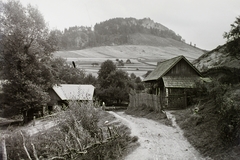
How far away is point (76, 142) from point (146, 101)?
16.7 meters

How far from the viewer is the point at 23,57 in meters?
29.2

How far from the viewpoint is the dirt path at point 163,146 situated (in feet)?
38.5

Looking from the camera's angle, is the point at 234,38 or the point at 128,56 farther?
the point at 128,56

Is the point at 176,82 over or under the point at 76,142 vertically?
over

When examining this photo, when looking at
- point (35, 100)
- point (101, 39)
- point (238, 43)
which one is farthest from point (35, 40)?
point (101, 39)

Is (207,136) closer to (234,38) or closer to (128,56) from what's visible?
(234,38)

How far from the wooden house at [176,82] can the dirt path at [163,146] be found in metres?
9.56

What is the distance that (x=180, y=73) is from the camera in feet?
98.9

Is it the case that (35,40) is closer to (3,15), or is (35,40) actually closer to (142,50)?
(3,15)

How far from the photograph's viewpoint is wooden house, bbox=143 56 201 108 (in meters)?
26.9

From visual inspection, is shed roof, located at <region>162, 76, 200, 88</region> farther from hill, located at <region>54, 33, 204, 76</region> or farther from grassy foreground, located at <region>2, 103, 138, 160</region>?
hill, located at <region>54, 33, 204, 76</region>

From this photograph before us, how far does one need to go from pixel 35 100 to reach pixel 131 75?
3497 centimetres

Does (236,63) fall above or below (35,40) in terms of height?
below

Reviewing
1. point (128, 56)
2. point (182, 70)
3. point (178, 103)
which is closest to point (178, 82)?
point (182, 70)
